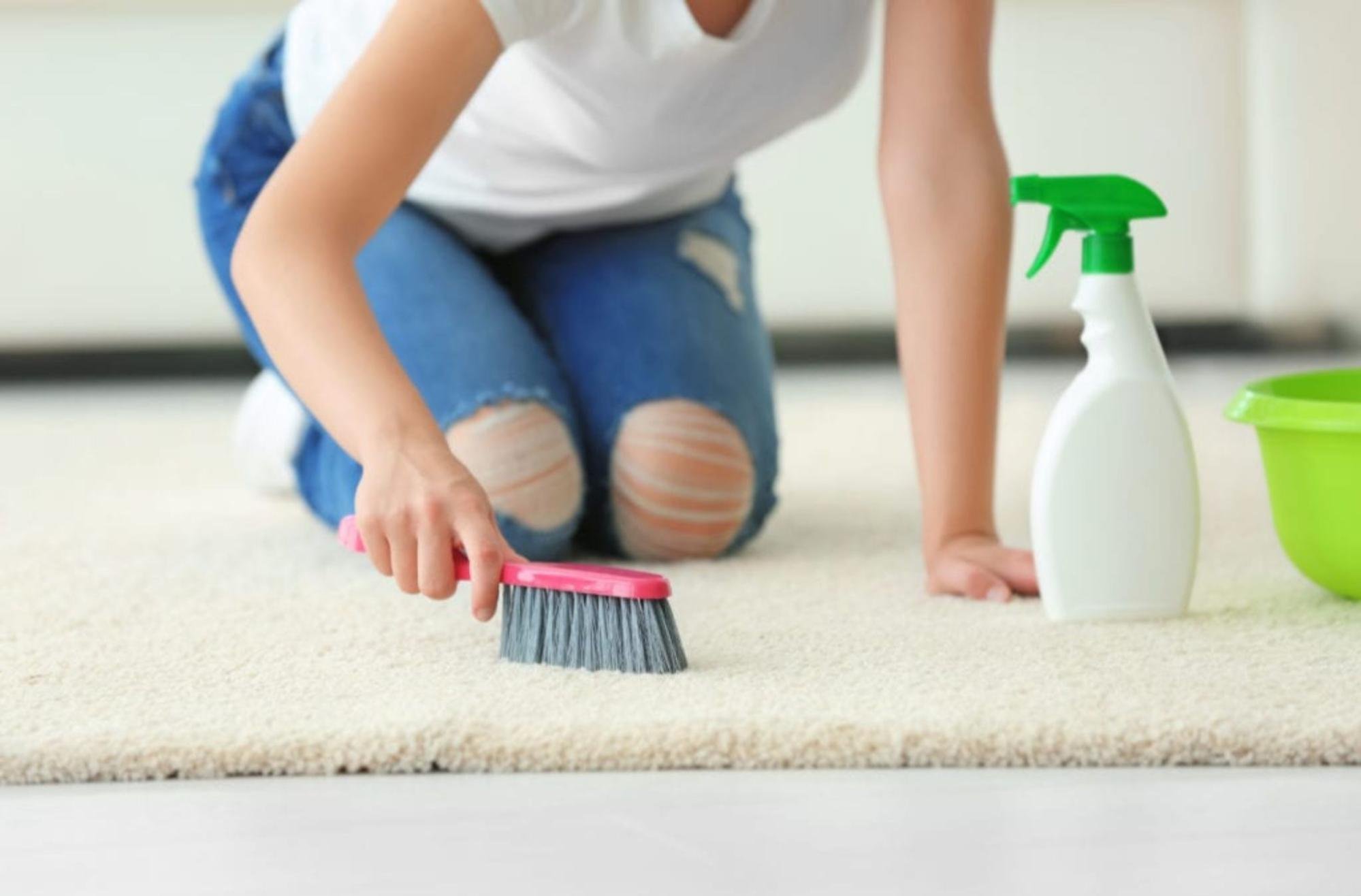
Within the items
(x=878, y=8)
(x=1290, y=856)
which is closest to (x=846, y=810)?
(x=1290, y=856)

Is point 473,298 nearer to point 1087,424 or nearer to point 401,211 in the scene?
point 401,211

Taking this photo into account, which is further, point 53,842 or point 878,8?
point 878,8

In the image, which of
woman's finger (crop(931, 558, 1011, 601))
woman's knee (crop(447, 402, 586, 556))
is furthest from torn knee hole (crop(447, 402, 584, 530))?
woman's finger (crop(931, 558, 1011, 601))

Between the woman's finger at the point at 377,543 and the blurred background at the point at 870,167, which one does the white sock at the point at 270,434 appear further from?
the blurred background at the point at 870,167

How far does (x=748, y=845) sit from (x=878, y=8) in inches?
76.0

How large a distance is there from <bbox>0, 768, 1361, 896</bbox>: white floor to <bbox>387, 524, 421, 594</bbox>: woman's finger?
0.10m

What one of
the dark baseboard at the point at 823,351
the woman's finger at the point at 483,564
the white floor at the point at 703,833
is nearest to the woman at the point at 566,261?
the woman's finger at the point at 483,564

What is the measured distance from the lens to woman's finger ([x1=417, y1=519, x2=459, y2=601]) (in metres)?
0.82

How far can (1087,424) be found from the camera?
3.09 feet

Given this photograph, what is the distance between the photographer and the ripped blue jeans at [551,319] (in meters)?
1.28

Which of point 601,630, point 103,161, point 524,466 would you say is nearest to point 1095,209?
point 601,630

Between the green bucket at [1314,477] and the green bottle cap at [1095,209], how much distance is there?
0.39ft

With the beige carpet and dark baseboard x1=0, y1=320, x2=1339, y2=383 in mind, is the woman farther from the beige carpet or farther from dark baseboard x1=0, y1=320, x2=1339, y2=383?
dark baseboard x1=0, y1=320, x2=1339, y2=383

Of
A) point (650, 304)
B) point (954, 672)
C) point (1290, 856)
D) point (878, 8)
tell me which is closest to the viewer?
point (1290, 856)
